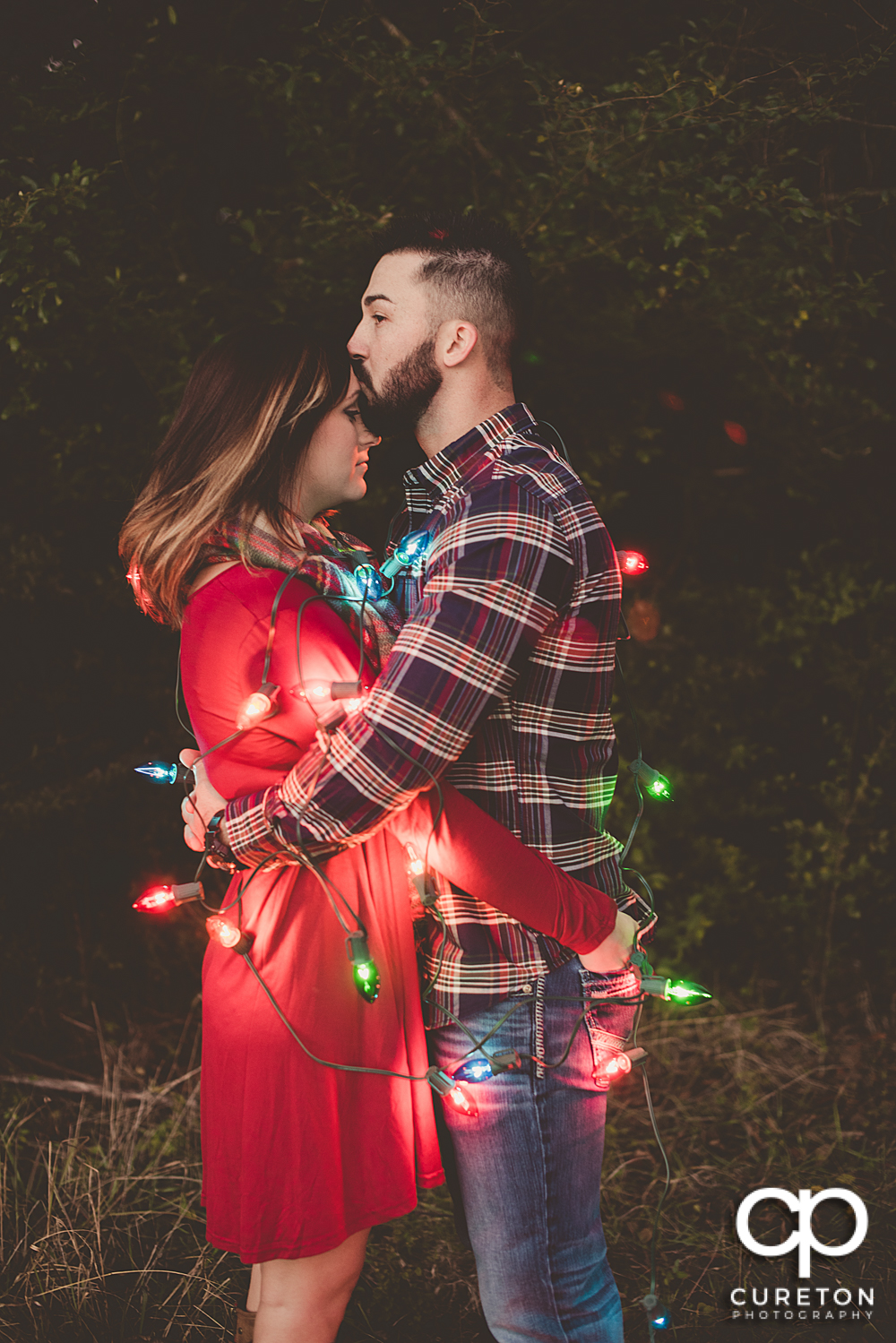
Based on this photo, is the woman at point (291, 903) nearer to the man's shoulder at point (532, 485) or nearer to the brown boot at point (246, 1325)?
the man's shoulder at point (532, 485)

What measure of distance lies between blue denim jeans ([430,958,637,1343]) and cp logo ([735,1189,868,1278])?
1322 mm

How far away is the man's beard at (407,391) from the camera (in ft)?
6.16

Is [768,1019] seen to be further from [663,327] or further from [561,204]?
[561,204]

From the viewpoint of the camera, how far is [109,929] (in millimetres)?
3328

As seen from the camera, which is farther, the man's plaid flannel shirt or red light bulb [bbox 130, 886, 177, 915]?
red light bulb [bbox 130, 886, 177, 915]

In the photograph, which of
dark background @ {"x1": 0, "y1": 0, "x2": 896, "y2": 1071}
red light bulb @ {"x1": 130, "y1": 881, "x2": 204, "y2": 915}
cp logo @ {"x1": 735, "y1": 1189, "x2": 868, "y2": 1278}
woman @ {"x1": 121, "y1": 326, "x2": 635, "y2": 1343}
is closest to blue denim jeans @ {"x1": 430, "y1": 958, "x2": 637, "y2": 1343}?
woman @ {"x1": 121, "y1": 326, "x2": 635, "y2": 1343}

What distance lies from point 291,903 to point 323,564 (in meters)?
0.64

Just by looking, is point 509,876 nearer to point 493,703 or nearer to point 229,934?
point 493,703

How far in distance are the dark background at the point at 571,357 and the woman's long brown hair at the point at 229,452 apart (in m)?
0.79

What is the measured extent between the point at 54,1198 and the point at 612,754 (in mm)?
2297

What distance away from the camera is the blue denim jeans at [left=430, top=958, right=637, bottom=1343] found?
164 cm

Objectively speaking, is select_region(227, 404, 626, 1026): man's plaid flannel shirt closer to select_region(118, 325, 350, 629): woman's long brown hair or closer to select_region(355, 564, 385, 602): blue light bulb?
select_region(355, 564, 385, 602): blue light bulb

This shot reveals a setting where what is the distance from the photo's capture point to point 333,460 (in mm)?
1956

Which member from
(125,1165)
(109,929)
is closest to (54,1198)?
(125,1165)
